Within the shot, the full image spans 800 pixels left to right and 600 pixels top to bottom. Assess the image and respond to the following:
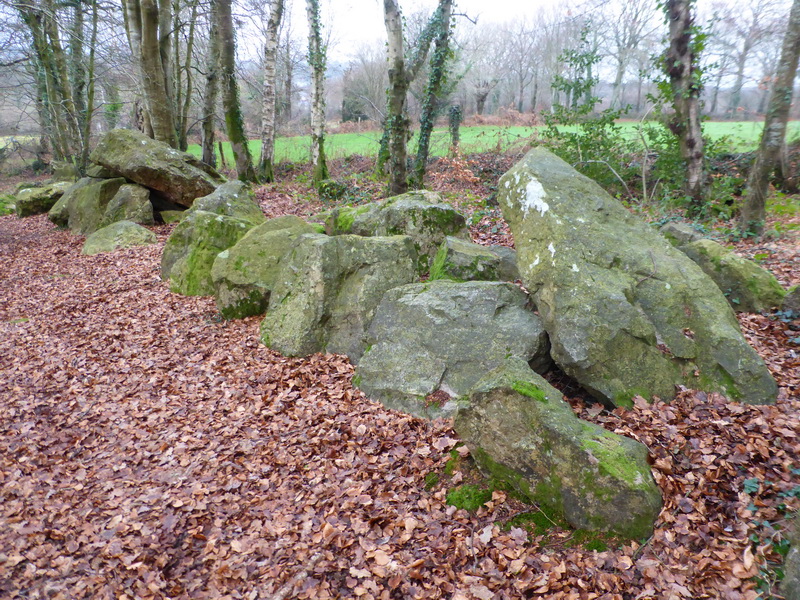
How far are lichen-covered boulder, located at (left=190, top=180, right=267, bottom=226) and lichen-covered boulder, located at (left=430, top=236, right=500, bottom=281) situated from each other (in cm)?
604

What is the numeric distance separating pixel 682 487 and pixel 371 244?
193 inches

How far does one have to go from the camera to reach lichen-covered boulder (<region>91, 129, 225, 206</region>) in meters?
13.8

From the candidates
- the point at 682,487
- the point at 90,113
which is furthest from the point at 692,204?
the point at 90,113

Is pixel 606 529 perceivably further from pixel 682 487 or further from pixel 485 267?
pixel 485 267

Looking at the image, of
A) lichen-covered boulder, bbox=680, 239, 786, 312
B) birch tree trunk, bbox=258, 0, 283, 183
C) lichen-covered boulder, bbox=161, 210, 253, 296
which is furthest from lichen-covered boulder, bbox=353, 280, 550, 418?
birch tree trunk, bbox=258, 0, 283, 183

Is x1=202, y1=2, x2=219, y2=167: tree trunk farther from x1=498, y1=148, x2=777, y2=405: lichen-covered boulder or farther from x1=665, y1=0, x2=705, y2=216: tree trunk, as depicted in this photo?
x1=498, y1=148, x2=777, y2=405: lichen-covered boulder

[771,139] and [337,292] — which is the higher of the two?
[771,139]

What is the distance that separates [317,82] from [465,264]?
46.2ft

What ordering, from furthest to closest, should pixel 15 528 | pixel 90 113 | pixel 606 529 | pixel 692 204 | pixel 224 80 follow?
pixel 90 113 < pixel 224 80 < pixel 692 204 < pixel 15 528 < pixel 606 529

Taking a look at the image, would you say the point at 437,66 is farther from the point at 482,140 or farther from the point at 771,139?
the point at 771,139

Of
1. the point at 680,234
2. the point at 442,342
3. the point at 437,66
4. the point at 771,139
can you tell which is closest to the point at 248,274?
the point at 442,342

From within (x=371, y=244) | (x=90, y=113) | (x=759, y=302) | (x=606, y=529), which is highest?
(x=90, y=113)

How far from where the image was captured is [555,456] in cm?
385

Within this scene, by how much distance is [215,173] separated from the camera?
16.3 meters
